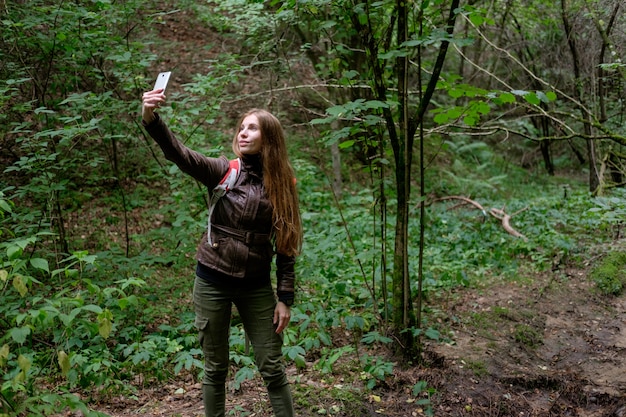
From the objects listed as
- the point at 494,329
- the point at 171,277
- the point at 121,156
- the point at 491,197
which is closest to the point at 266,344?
the point at 494,329

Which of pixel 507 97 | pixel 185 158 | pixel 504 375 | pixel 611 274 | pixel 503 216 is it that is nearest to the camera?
pixel 185 158

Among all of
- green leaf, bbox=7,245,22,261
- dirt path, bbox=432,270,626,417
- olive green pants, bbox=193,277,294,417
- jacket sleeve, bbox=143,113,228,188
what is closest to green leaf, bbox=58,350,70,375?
green leaf, bbox=7,245,22,261

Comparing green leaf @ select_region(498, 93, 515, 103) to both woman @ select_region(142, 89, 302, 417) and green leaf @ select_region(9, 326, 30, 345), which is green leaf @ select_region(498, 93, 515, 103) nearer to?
woman @ select_region(142, 89, 302, 417)

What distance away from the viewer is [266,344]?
9.44 ft

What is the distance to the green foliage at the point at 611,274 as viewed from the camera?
611cm

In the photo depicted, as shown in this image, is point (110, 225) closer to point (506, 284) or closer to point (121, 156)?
point (121, 156)

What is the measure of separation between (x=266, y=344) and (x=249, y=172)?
0.98 m

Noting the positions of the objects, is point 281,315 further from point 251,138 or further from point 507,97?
point 507,97

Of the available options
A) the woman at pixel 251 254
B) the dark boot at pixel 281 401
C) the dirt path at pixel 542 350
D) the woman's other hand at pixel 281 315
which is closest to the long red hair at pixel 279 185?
the woman at pixel 251 254

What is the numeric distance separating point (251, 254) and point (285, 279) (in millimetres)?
291

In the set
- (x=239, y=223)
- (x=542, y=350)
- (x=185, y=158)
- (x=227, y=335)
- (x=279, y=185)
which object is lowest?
(x=542, y=350)

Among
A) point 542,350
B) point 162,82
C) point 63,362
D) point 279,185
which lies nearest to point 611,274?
point 542,350

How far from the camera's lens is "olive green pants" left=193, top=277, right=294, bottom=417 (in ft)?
9.20

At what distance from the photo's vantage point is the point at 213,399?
292 cm
